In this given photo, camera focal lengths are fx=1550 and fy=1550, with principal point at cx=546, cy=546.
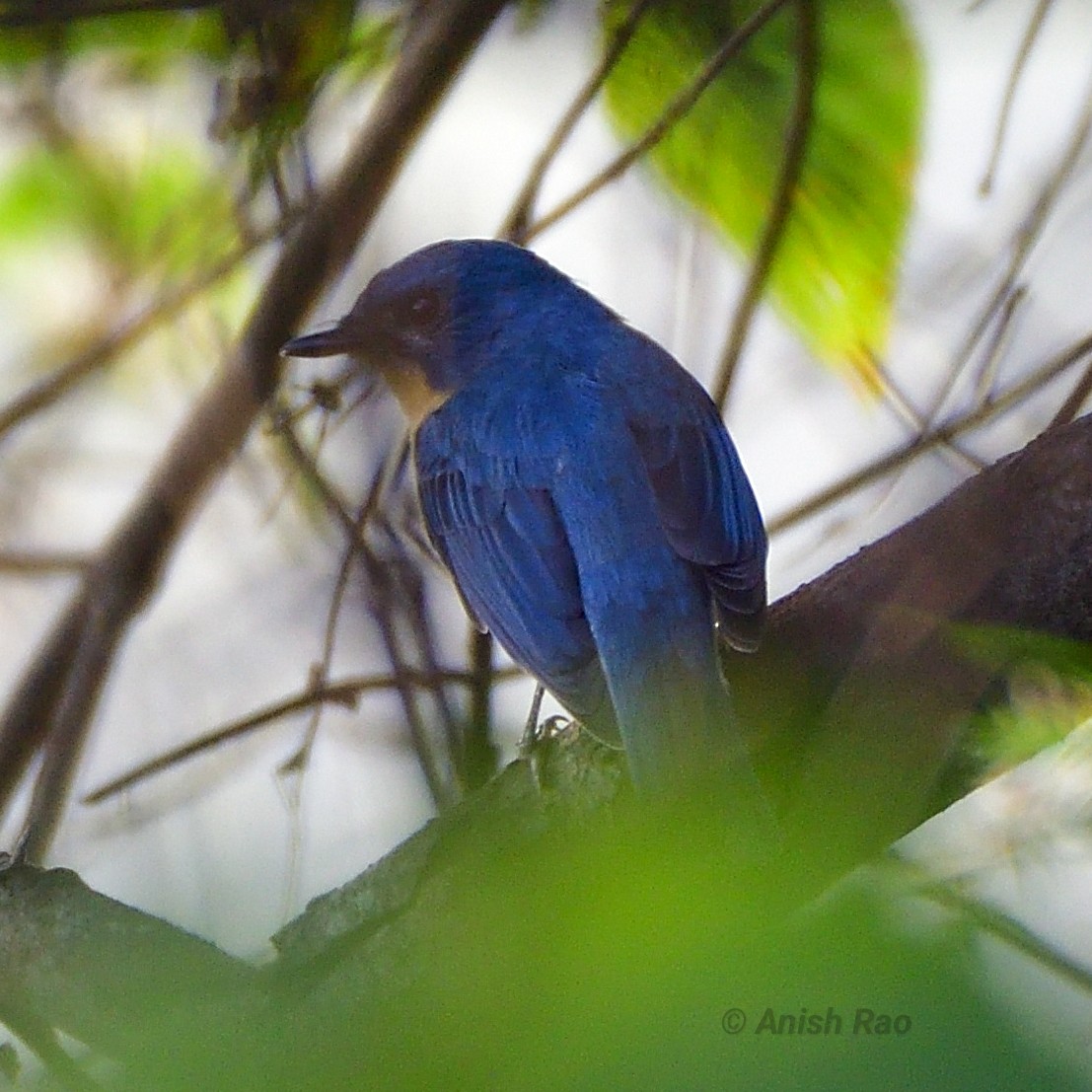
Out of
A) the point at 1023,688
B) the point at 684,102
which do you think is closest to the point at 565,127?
the point at 684,102

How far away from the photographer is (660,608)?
2.79 m

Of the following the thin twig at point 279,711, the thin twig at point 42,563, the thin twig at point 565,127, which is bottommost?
the thin twig at point 279,711

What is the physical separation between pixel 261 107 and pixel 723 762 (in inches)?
73.6

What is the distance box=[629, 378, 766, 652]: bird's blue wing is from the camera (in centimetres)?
274

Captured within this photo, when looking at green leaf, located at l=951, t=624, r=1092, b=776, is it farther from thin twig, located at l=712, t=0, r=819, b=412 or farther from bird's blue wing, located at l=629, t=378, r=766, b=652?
thin twig, located at l=712, t=0, r=819, b=412

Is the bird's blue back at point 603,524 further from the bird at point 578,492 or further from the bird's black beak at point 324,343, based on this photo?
the bird's black beak at point 324,343

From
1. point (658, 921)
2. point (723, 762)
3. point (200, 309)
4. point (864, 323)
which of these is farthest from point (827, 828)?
point (200, 309)

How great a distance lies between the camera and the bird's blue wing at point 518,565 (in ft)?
9.25

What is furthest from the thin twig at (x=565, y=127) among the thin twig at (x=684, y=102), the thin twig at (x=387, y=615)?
the thin twig at (x=387, y=615)

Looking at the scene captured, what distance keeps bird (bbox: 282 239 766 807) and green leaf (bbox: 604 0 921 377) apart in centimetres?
36

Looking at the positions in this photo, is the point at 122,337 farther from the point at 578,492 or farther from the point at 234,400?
the point at 578,492

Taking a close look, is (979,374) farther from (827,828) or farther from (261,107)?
(827,828)

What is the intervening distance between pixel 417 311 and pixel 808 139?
1096 mm

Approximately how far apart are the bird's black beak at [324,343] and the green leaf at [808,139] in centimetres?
84
